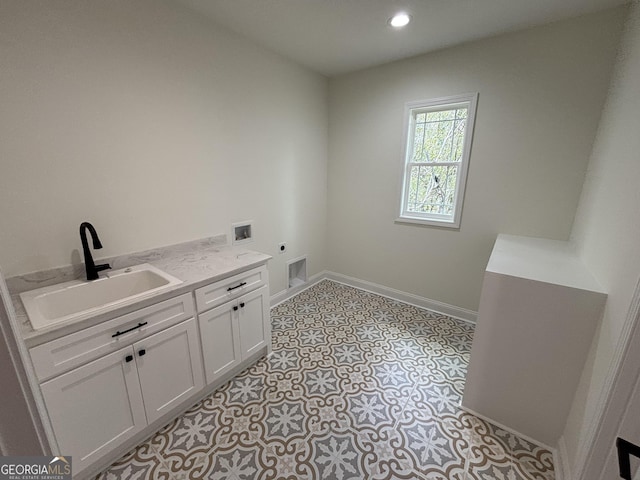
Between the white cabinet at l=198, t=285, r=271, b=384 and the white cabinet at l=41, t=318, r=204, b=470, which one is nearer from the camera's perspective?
the white cabinet at l=41, t=318, r=204, b=470

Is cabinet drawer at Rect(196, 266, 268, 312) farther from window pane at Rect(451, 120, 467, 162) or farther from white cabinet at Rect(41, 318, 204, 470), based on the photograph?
window pane at Rect(451, 120, 467, 162)

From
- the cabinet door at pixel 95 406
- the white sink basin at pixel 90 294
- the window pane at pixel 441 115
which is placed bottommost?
the cabinet door at pixel 95 406

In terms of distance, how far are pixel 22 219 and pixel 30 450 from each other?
1496mm

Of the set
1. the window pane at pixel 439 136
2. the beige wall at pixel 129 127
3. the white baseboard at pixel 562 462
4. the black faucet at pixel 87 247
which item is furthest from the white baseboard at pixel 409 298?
the black faucet at pixel 87 247

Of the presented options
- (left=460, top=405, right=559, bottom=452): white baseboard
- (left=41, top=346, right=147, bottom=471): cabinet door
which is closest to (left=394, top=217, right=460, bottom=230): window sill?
(left=460, top=405, right=559, bottom=452): white baseboard

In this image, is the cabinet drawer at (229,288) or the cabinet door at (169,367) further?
the cabinet drawer at (229,288)

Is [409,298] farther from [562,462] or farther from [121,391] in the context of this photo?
[121,391]

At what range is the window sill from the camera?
8.81ft

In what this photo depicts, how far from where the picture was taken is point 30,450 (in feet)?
1.59

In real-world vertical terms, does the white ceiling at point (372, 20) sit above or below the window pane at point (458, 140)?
above

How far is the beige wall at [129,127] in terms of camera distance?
1.38 m

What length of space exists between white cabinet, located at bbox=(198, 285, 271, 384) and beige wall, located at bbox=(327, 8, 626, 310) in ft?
5.67

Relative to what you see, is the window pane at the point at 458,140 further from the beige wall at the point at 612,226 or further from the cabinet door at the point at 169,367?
the cabinet door at the point at 169,367

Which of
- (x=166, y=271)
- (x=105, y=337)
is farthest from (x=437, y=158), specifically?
(x=105, y=337)
